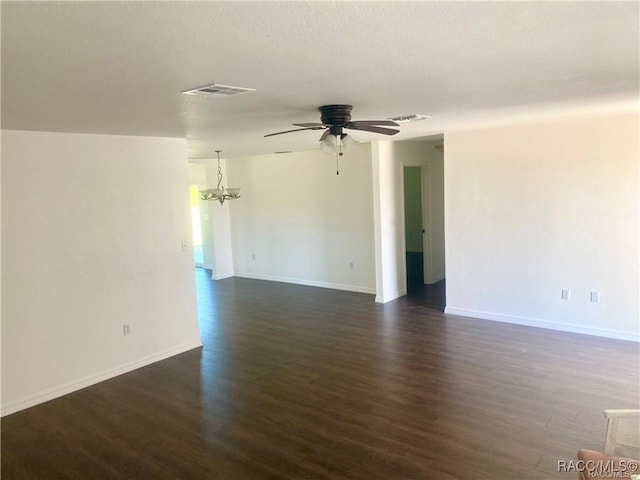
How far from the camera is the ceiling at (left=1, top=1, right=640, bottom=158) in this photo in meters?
1.51

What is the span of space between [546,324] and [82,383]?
4.93 metres

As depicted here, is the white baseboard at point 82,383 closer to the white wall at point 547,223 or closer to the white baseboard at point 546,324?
the white baseboard at point 546,324

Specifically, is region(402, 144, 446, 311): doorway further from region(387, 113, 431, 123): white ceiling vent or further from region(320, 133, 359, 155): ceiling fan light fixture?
region(320, 133, 359, 155): ceiling fan light fixture

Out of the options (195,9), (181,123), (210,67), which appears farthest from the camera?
(181,123)

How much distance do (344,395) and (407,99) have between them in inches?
94.4

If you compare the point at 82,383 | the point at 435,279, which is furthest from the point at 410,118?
the point at 435,279

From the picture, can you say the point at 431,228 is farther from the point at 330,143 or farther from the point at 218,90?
the point at 218,90

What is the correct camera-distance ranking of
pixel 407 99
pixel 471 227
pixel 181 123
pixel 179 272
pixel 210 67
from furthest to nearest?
pixel 471 227
pixel 179 272
pixel 181 123
pixel 407 99
pixel 210 67

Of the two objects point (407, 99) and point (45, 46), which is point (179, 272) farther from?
point (45, 46)

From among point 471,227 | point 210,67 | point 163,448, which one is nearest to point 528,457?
point 163,448

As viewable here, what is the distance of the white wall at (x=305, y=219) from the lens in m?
7.40

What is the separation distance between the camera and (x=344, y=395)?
382 centimetres

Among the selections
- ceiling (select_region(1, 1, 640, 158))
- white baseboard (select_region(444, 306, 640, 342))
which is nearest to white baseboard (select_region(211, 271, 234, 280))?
white baseboard (select_region(444, 306, 640, 342))

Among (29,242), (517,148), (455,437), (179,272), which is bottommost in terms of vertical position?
(455,437)
